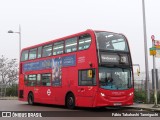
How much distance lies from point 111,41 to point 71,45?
2.60 metres

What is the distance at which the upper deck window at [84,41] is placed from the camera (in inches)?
746

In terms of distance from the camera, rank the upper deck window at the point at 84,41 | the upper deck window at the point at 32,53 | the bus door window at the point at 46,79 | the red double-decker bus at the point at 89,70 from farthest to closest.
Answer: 1. the upper deck window at the point at 32,53
2. the bus door window at the point at 46,79
3. the upper deck window at the point at 84,41
4. the red double-decker bus at the point at 89,70

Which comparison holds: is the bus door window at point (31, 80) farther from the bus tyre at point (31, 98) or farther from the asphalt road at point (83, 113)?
the asphalt road at point (83, 113)

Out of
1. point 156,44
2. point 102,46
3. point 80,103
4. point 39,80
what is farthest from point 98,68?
point 39,80

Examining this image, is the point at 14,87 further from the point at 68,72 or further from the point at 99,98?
the point at 99,98

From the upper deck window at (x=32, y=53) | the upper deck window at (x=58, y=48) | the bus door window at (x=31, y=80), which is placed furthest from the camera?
the bus door window at (x=31, y=80)

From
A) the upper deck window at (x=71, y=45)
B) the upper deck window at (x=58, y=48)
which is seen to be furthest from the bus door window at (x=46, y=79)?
the upper deck window at (x=71, y=45)

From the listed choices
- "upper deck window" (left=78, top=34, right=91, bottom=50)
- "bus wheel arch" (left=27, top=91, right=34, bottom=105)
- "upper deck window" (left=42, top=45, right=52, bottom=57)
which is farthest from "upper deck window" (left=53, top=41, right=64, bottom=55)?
"bus wheel arch" (left=27, top=91, right=34, bottom=105)

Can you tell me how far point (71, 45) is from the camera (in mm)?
20578

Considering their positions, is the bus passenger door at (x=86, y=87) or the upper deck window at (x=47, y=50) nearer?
the bus passenger door at (x=86, y=87)

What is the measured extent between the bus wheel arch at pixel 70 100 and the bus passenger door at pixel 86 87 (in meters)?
0.76

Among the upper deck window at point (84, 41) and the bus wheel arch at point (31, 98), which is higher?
the upper deck window at point (84, 41)

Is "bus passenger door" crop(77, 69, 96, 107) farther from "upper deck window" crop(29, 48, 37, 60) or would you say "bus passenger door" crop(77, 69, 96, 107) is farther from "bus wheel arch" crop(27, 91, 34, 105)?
"bus wheel arch" crop(27, 91, 34, 105)

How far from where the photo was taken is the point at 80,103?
1938 cm
